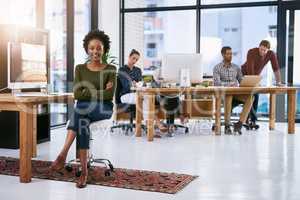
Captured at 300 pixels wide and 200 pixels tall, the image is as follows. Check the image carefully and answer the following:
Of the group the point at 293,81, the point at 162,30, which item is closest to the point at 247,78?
the point at 293,81

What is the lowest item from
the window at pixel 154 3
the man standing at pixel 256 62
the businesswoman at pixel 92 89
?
the businesswoman at pixel 92 89

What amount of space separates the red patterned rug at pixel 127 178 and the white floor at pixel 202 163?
0.09 metres

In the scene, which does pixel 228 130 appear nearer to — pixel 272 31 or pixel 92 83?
pixel 272 31

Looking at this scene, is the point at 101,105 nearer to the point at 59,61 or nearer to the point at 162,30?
the point at 59,61

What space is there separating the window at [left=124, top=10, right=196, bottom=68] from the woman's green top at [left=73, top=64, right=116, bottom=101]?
4956mm

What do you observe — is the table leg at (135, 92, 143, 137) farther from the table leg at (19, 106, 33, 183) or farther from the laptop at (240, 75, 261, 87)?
the table leg at (19, 106, 33, 183)

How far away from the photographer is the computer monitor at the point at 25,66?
4.10 m

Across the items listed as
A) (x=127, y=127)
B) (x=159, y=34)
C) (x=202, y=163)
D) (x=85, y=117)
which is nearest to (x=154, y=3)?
(x=159, y=34)

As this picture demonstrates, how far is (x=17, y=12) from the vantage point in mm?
5758

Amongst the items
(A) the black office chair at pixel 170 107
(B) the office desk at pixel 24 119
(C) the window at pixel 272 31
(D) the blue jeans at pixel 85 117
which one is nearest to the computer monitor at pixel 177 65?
(A) the black office chair at pixel 170 107

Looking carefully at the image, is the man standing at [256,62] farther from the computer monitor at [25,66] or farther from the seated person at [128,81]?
the computer monitor at [25,66]

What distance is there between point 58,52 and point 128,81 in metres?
1.48

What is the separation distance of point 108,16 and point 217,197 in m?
6.06

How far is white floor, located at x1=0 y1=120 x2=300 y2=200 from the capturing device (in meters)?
3.25
